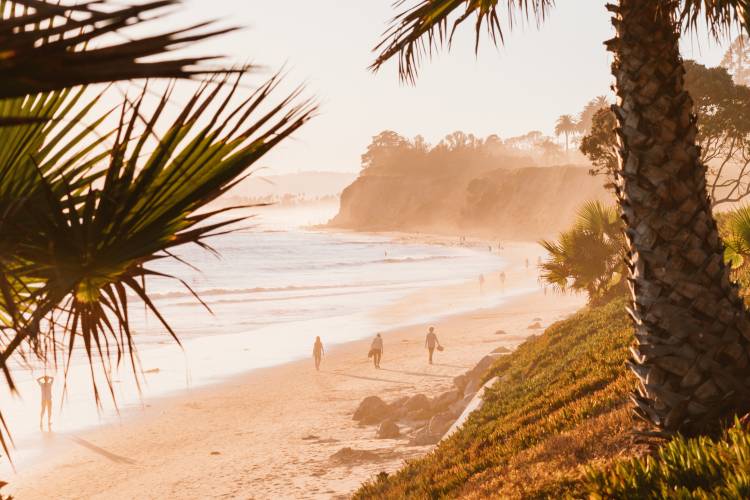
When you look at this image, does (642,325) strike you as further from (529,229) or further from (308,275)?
(529,229)

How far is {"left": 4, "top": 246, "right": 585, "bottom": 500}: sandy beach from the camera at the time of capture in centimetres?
1361

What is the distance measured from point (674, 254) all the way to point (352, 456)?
11.1 meters

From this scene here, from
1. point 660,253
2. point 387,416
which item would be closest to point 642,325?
point 660,253

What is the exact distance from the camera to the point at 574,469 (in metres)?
5.46

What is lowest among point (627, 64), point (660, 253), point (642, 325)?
point (642, 325)

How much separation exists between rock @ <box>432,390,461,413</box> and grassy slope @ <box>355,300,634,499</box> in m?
4.09

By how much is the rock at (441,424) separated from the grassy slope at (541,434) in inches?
101

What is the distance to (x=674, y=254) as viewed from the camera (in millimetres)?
4582

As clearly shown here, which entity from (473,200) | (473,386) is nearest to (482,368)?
(473,386)

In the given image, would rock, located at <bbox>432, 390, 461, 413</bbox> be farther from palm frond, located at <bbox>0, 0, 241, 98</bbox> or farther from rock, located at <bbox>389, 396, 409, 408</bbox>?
palm frond, located at <bbox>0, 0, 241, 98</bbox>

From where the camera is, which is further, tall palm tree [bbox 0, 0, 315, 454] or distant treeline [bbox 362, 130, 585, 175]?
distant treeline [bbox 362, 130, 585, 175]

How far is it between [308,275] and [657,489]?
65.5m

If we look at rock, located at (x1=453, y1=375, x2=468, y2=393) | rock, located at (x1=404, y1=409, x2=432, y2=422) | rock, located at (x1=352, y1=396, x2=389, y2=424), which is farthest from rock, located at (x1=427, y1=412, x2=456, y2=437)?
rock, located at (x1=453, y1=375, x2=468, y2=393)

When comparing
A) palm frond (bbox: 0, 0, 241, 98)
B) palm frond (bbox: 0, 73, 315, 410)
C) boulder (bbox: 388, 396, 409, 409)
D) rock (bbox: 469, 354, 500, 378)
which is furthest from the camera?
rock (bbox: 469, 354, 500, 378)
